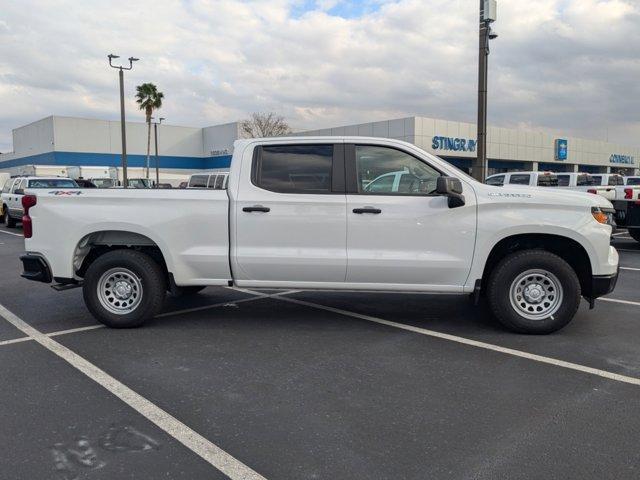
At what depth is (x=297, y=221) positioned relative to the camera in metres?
5.55

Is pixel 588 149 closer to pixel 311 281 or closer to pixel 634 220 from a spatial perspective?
pixel 634 220

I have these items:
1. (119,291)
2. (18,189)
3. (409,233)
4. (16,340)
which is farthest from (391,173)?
(18,189)

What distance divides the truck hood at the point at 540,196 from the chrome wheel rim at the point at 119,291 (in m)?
3.68

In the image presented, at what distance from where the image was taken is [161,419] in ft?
12.1

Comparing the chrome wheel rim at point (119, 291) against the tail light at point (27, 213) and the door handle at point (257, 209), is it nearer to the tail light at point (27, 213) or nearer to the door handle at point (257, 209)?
the tail light at point (27, 213)

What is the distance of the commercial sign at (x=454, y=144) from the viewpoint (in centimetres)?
4079

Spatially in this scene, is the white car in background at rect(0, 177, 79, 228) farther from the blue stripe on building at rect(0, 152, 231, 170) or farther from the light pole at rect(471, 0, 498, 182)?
the blue stripe on building at rect(0, 152, 231, 170)

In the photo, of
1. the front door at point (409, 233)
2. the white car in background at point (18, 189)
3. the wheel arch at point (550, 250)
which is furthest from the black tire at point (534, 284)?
the white car in background at point (18, 189)

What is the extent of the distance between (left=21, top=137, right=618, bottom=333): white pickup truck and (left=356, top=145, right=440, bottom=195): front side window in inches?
0.5

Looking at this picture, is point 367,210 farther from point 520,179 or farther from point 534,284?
point 520,179

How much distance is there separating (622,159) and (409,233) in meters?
64.5

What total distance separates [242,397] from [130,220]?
8.34 feet

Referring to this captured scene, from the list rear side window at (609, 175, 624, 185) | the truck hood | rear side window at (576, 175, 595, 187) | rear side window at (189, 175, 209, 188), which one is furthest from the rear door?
rear side window at (189, 175, 209, 188)

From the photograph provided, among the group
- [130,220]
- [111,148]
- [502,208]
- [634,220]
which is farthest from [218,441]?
[111,148]
